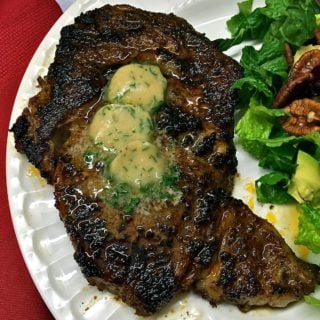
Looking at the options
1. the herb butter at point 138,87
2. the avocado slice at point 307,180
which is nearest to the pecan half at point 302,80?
the avocado slice at point 307,180

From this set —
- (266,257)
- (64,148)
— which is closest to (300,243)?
(266,257)

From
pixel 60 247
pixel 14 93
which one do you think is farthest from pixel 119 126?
pixel 14 93

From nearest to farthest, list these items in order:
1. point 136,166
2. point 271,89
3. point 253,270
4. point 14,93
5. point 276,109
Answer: point 253,270 < point 136,166 < point 276,109 < point 271,89 < point 14,93

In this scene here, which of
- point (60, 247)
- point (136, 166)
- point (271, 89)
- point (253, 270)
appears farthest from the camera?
point (271, 89)

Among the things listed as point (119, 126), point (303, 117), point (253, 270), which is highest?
point (119, 126)

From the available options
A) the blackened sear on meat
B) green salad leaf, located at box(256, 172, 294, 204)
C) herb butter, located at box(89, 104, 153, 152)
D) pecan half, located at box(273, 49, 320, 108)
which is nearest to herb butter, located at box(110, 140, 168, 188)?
herb butter, located at box(89, 104, 153, 152)

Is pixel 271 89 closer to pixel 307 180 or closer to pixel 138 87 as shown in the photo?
pixel 307 180

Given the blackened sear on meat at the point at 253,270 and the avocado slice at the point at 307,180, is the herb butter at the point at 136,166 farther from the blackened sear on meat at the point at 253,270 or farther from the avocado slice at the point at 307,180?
the avocado slice at the point at 307,180

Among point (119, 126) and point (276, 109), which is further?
point (276, 109)

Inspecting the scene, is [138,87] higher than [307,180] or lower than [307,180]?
higher
